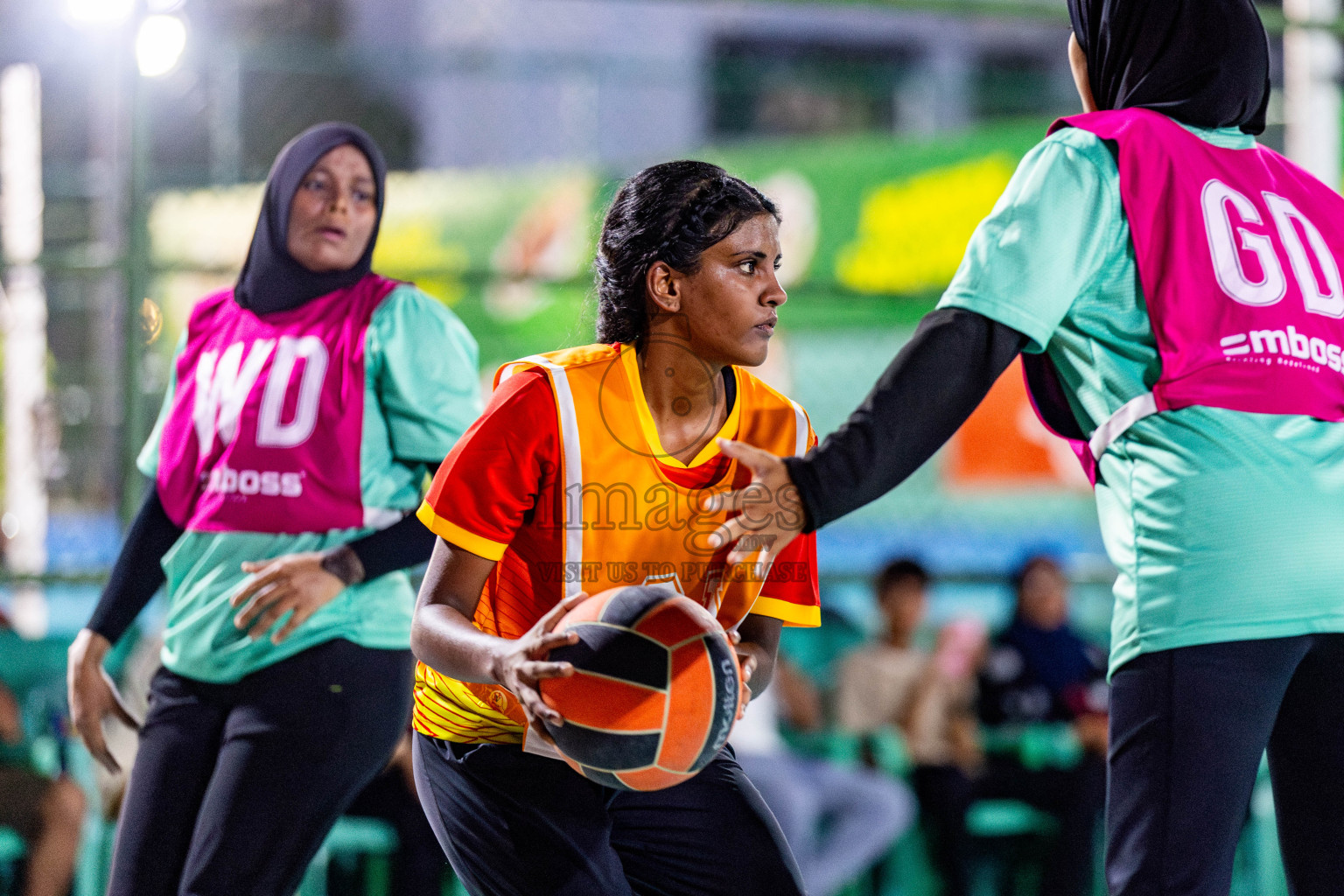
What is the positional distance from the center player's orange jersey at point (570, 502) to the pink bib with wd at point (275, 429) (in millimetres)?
756

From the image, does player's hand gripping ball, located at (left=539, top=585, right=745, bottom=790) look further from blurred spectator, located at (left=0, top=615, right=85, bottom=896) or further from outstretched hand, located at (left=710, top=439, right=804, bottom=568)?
blurred spectator, located at (left=0, top=615, right=85, bottom=896)

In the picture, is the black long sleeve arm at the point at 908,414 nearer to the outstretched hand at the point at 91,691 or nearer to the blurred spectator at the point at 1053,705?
the outstretched hand at the point at 91,691

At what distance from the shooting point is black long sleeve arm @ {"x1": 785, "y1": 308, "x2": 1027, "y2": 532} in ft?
6.41

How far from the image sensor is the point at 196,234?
8609 millimetres

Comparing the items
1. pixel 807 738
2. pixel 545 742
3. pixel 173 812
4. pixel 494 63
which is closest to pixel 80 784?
pixel 173 812

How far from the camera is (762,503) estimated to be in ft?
6.45

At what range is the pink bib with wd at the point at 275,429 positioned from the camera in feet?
10.3

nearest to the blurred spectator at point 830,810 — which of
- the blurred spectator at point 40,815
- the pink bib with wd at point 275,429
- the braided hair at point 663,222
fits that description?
the blurred spectator at point 40,815

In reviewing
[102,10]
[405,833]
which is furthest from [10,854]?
Result: [102,10]

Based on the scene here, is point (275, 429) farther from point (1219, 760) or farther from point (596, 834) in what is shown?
point (1219, 760)

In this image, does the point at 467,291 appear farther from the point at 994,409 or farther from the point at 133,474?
the point at 133,474

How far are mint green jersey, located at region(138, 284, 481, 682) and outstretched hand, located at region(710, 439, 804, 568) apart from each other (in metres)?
1.35

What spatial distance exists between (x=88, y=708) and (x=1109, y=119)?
2605 mm

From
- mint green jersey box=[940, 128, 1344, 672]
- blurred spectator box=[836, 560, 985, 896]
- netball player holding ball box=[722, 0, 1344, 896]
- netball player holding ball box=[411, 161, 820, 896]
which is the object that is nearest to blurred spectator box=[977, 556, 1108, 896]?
blurred spectator box=[836, 560, 985, 896]
